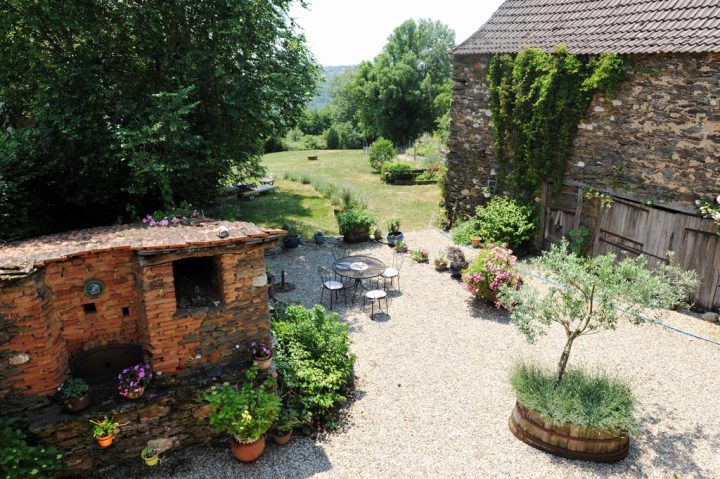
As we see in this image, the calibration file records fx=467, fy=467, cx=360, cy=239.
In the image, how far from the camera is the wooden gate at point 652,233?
10742 mm

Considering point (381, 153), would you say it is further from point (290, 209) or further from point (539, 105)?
point (539, 105)

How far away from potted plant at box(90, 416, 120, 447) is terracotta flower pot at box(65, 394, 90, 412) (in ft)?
0.77

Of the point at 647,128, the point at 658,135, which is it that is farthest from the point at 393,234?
the point at 658,135

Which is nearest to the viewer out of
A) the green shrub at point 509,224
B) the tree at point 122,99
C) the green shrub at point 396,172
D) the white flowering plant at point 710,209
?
the tree at point 122,99

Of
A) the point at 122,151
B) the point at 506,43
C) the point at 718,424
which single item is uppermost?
the point at 506,43

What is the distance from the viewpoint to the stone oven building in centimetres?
599

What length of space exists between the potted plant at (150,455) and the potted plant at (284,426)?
5.35 ft

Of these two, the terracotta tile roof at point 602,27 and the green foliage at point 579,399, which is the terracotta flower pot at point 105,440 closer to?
the green foliage at point 579,399

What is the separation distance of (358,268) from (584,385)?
626cm

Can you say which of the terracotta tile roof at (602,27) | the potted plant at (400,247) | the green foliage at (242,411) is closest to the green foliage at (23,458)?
the green foliage at (242,411)

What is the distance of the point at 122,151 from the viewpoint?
388 inches

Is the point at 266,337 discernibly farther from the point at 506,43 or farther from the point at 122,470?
the point at 506,43

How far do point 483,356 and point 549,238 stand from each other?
21.1ft

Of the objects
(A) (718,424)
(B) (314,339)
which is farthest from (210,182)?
(A) (718,424)
